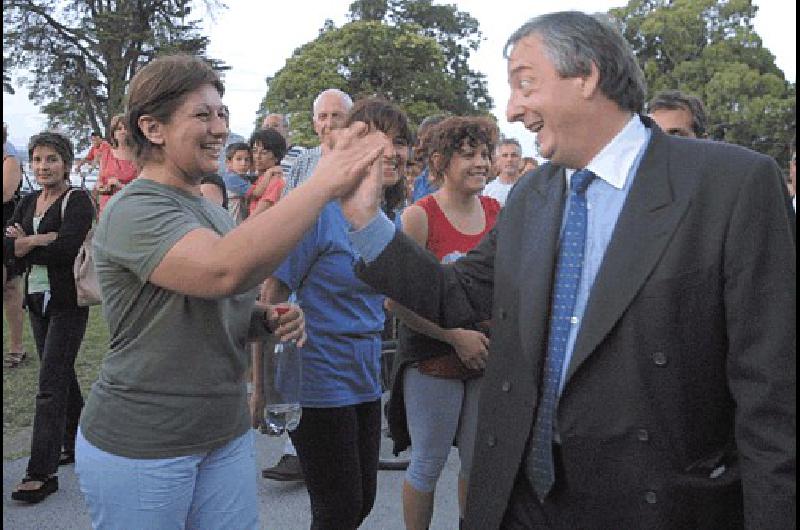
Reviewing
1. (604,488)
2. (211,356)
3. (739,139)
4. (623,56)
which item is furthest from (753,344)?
(739,139)

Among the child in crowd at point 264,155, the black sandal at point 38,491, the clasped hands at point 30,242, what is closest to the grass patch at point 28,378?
the black sandal at point 38,491

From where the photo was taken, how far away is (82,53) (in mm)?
35750

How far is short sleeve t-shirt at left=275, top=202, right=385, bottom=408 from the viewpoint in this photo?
299cm

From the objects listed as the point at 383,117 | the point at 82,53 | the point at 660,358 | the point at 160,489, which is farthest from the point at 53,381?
the point at 82,53

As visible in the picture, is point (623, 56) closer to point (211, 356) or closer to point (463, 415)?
point (211, 356)

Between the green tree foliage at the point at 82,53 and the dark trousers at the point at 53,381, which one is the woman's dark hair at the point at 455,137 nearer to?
the dark trousers at the point at 53,381

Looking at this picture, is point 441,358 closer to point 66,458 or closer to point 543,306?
point 543,306

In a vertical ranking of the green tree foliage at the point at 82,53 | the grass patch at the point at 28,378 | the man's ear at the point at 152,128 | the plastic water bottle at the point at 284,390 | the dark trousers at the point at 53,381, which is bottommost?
the grass patch at the point at 28,378

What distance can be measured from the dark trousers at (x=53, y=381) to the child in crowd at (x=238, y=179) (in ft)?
11.1

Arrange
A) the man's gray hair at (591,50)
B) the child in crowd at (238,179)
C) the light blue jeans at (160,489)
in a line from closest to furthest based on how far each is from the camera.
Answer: the man's gray hair at (591,50), the light blue jeans at (160,489), the child in crowd at (238,179)

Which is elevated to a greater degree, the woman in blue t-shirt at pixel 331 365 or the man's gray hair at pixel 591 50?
the man's gray hair at pixel 591 50

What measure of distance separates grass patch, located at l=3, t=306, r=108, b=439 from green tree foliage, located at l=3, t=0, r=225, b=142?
2787 centimetres

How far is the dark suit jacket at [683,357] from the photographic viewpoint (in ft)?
5.83

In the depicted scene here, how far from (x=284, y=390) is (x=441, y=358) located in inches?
29.0
